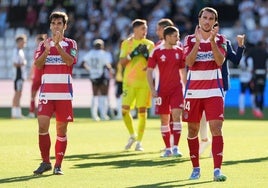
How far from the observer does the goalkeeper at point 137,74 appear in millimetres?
18625

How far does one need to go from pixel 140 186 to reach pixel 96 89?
16.0m

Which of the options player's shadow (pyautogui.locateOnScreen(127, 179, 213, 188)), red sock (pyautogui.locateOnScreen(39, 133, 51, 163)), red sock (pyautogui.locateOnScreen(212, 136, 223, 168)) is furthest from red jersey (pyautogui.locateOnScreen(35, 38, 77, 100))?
red sock (pyautogui.locateOnScreen(212, 136, 223, 168))

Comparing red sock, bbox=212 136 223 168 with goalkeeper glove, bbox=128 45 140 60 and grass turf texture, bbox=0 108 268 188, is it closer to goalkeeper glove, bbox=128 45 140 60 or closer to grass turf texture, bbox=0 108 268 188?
grass turf texture, bbox=0 108 268 188

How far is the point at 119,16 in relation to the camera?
42.2m

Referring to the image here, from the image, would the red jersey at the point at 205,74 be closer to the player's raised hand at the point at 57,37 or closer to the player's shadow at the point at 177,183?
the player's shadow at the point at 177,183

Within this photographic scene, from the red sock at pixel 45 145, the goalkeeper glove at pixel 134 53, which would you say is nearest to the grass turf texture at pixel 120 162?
the red sock at pixel 45 145

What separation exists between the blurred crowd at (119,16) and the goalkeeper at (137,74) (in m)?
18.8

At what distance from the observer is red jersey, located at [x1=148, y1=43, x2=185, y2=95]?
1705 cm

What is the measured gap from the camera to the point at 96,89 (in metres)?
A: 28.4

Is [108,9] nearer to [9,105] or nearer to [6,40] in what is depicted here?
[6,40]

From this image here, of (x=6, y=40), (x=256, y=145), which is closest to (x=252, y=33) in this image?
(x=6, y=40)

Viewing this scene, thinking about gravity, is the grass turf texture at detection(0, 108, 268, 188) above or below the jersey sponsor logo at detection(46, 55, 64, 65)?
below

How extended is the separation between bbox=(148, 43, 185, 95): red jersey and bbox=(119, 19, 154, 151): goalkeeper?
58.0 inches

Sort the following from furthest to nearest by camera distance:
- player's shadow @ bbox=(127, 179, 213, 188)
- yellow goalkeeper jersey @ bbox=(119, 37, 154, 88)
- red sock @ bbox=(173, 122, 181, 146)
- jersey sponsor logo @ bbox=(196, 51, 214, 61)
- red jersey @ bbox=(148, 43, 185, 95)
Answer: yellow goalkeeper jersey @ bbox=(119, 37, 154, 88) → red jersey @ bbox=(148, 43, 185, 95) → red sock @ bbox=(173, 122, 181, 146) → jersey sponsor logo @ bbox=(196, 51, 214, 61) → player's shadow @ bbox=(127, 179, 213, 188)
